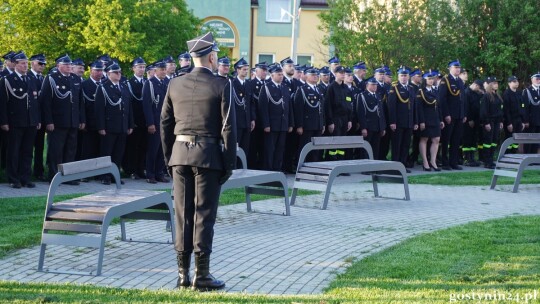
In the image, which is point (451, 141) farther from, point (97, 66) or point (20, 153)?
point (20, 153)

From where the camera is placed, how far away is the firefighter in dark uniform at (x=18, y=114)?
14.5 metres

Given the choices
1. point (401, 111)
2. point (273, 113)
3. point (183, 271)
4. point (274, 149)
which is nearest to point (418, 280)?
point (183, 271)

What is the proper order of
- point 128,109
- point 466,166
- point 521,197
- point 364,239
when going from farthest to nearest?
1. point 466,166
2. point 128,109
3. point 521,197
4. point 364,239

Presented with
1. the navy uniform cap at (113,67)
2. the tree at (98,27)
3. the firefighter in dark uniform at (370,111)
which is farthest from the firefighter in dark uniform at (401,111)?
the tree at (98,27)

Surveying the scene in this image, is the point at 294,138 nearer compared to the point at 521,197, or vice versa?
the point at 521,197

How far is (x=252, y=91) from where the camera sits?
1756 centimetres

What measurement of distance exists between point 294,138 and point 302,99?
1.07m

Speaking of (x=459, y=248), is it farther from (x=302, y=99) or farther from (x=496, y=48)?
(x=496, y=48)

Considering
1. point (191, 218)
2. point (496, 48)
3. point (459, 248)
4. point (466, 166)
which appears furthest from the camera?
point (496, 48)

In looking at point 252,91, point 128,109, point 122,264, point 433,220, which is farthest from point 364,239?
point 252,91

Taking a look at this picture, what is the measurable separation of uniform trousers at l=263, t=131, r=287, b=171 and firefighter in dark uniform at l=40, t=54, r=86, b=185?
13.0ft

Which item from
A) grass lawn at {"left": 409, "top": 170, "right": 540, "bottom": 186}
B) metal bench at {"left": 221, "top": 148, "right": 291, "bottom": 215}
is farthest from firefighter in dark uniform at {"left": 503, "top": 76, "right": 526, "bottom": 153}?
metal bench at {"left": 221, "top": 148, "right": 291, "bottom": 215}

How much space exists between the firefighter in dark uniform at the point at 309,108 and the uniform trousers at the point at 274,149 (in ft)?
1.58

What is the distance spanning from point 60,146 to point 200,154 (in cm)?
821
